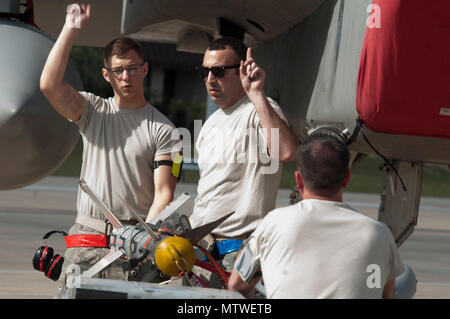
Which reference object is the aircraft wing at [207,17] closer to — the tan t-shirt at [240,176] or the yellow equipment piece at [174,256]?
the tan t-shirt at [240,176]

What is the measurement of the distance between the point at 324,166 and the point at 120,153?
1.68m

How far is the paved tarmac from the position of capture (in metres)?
7.09

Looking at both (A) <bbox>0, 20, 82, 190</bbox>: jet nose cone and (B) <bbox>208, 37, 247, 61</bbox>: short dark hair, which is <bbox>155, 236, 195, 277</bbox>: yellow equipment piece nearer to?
(B) <bbox>208, 37, 247, 61</bbox>: short dark hair

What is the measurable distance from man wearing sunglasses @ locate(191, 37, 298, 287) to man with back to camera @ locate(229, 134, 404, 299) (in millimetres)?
957

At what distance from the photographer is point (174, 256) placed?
2.84m

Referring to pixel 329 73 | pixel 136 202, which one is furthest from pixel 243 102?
pixel 136 202

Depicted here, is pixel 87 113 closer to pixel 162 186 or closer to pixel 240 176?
pixel 162 186

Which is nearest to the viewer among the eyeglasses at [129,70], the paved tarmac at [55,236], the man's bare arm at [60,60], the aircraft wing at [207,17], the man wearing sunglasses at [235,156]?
the man wearing sunglasses at [235,156]

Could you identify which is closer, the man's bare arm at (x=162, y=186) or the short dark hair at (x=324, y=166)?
the short dark hair at (x=324, y=166)

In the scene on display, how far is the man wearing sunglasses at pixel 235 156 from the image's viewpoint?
3480 millimetres

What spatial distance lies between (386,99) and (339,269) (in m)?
1.19

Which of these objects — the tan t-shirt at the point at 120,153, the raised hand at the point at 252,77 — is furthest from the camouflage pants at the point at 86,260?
the raised hand at the point at 252,77

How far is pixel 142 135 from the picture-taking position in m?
3.94
